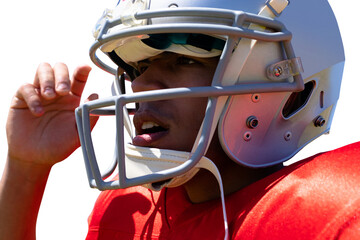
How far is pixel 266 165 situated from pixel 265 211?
0.25 metres

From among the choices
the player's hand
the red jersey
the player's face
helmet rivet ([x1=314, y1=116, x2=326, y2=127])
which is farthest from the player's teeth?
helmet rivet ([x1=314, y1=116, x2=326, y2=127])

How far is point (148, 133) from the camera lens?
143 cm

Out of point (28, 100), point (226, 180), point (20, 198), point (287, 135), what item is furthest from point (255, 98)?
point (20, 198)

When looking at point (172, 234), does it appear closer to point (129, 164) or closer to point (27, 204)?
point (129, 164)

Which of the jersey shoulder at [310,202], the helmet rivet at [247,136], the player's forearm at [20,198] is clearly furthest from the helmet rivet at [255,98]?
the player's forearm at [20,198]

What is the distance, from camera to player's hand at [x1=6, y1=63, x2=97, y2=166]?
178 centimetres

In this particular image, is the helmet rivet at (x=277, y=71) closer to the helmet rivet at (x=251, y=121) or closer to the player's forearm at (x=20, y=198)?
the helmet rivet at (x=251, y=121)

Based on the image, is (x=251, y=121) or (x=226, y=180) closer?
(x=251, y=121)

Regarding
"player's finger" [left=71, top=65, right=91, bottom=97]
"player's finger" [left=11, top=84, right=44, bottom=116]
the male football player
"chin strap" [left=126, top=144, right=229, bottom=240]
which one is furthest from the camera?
"player's finger" [left=71, top=65, right=91, bottom=97]

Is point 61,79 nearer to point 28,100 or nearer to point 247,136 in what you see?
point 28,100

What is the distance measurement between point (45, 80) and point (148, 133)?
0.53 metres

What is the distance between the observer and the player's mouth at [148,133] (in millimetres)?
1356

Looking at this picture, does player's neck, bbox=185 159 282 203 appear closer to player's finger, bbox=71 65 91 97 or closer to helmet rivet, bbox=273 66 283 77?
helmet rivet, bbox=273 66 283 77

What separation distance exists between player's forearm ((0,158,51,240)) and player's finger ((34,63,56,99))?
36cm
